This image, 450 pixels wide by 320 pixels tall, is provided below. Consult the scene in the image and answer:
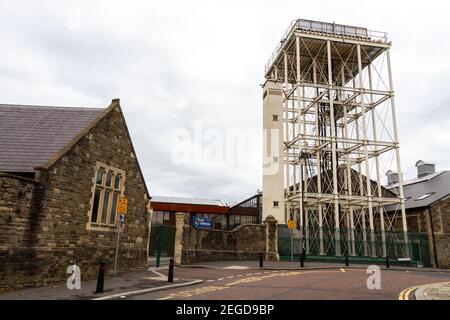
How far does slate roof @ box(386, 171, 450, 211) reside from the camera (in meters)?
35.0

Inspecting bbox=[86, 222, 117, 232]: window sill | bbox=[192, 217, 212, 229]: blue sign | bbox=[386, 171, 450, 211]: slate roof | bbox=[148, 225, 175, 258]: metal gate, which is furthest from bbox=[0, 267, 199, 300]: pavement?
bbox=[386, 171, 450, 211]: slate roof

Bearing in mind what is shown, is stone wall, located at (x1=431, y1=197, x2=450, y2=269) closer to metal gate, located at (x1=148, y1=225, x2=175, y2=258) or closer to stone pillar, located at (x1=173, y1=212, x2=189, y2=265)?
stone pillar, located at (x1=173, y1=212, x2=189, y2=265)

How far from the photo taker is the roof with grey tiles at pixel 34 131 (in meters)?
13.2

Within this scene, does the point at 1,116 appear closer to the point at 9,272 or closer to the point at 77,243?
the point at 77,243

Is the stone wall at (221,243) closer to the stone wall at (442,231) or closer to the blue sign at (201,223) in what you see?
the blue sign at (201,223)

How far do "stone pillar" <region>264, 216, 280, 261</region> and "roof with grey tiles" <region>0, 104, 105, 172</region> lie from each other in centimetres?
1776

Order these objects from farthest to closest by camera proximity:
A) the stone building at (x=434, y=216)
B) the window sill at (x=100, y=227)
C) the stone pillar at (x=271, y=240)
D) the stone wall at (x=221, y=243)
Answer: the stone building at (x=434, y=216)
the stone pillar at (x=271, y=240)
the stone wall at (x=221, y=243)
the window sill at (x=100, y=227)

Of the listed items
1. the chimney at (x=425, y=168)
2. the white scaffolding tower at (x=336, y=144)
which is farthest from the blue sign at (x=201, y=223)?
the chimney at (x=425, y=168)

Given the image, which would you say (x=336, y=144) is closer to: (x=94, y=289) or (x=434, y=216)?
(x=434, y=216)

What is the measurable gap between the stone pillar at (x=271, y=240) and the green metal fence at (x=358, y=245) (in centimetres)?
106

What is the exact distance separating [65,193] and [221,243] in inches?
649
